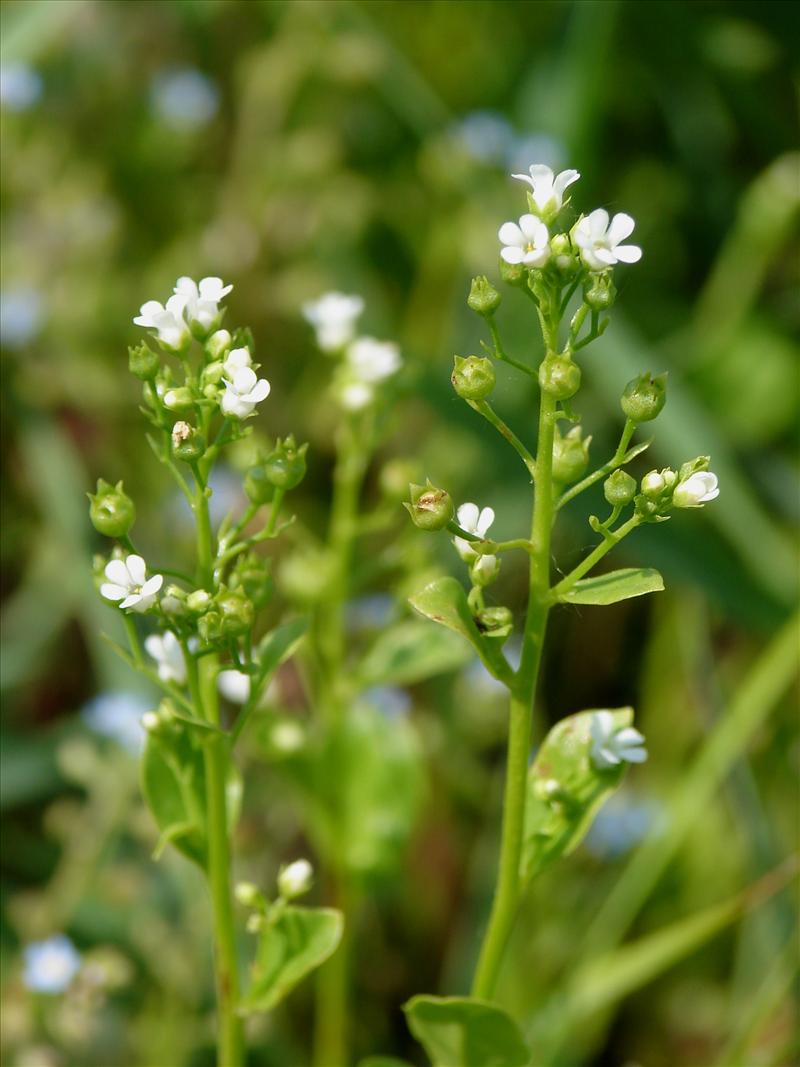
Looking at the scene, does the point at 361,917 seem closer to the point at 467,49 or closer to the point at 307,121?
the point at 307,121

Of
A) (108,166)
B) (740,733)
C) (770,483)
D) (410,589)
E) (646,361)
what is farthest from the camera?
(108,166)

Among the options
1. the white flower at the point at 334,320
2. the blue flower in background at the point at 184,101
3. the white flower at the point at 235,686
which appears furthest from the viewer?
the blue flower in background at the point at 184,101

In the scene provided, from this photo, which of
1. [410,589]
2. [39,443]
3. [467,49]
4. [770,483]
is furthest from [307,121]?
[410,589]

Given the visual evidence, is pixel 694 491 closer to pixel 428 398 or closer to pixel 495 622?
pixel 495 622

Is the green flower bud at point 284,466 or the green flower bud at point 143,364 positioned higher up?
the green flower bud at point 143,364

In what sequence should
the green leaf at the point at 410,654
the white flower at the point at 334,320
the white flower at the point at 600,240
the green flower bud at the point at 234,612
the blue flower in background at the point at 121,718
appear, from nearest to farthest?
the white flower at the point at 600,240
the green flower bud at the point at 234,612
the green leaf at the point at 410,654
the white flower at the point at 334,320
the blue flower in background at the point at 121,718

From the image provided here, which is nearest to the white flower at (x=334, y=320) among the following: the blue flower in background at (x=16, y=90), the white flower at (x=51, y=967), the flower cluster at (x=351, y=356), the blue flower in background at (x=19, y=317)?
the flower cluster at (x=351, y=356)

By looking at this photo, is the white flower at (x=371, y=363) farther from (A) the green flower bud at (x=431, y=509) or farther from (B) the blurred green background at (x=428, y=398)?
(A) the green flower bud at (x=431, y=509)
